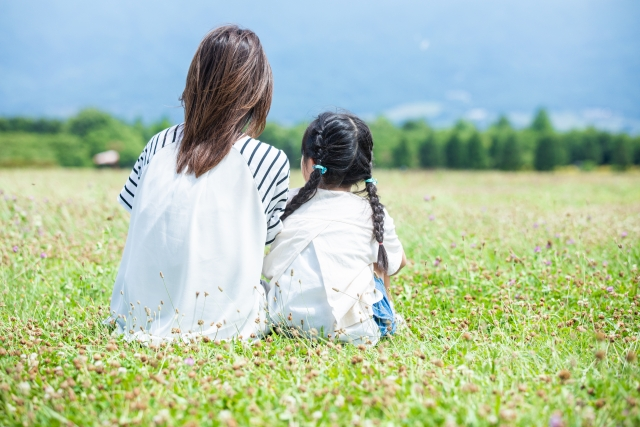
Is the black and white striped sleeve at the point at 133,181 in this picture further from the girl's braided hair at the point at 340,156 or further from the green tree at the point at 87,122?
the green tree at the point at 87,122

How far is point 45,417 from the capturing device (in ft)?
6.65

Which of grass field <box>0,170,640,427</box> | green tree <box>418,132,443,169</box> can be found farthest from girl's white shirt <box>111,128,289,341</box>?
green tree <box>418,132,443,169</box>

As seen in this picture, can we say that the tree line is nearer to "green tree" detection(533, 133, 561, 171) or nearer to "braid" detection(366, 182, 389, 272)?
"green tree" detection(533, 133, 561, 171)

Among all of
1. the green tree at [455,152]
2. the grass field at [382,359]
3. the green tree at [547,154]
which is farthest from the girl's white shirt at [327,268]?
the green tree at [455,152]

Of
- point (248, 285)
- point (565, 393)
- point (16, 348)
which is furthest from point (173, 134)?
point (565, 393)

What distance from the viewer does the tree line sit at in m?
28.5

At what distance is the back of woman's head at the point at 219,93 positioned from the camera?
279cm

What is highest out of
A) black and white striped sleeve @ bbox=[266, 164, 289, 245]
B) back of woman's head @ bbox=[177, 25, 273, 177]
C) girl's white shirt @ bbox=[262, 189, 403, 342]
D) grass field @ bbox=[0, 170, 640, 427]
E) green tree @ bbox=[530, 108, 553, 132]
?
green tree @ bbox=[530, 108, 553, 132]

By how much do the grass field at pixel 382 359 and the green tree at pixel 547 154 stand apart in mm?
25172

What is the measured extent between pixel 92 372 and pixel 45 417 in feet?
1.13

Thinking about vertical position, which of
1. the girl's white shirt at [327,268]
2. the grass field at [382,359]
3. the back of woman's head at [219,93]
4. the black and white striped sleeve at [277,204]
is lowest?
the grass field at [382,359]

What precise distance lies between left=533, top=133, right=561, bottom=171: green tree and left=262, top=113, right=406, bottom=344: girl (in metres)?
27.4

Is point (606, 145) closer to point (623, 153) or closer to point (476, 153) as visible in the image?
point (623, 153)

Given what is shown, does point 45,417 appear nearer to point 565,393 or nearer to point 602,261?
point 565,393
